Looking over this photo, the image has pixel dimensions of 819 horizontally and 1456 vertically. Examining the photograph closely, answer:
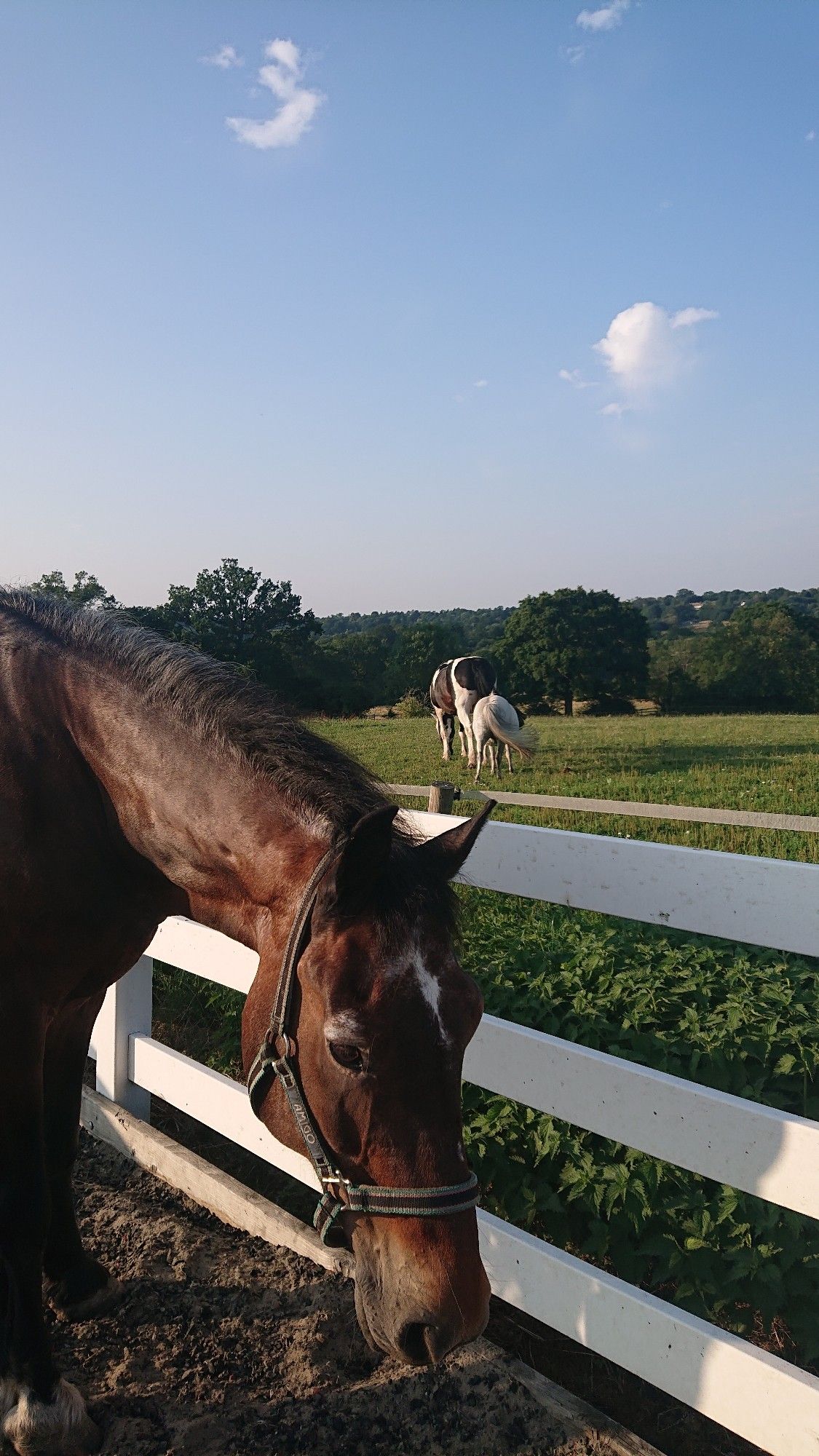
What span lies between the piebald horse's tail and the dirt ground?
11406 millimetres

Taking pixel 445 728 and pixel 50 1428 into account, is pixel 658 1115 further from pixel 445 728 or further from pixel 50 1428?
pixel 445 728

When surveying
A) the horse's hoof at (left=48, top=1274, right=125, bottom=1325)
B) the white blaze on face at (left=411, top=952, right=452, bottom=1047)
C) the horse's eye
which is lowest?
the horse's hoof at (left=48, top=1274, right=125, bottom=1325)

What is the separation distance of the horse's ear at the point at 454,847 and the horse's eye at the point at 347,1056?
382mm

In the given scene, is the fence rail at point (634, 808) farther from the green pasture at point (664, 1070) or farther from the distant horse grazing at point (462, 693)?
the distant horse grazing at point (462, 693)

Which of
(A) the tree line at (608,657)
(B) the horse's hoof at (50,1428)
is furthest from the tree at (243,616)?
(A) the tree line at (608,657)

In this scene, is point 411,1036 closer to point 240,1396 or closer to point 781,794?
point 240,1396

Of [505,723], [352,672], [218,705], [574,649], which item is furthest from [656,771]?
[574,649]

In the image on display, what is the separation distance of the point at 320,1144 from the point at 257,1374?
3.80 ft

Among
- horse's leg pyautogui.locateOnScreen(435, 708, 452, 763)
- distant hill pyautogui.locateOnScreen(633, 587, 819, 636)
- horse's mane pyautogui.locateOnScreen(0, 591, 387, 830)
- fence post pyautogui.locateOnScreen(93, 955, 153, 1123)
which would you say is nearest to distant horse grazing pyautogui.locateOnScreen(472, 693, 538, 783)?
horse's leg pyautogui.locateOnScreen(435, 708, 452, 763)

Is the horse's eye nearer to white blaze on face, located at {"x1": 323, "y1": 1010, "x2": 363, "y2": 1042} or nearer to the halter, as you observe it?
white blaze on face, located at {"x1": 323, "y1": 1010, "x2": 363, "y2": 1042}

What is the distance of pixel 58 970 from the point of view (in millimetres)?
2094

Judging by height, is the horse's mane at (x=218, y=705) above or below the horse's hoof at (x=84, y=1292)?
above

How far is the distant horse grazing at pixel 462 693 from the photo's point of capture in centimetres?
1608

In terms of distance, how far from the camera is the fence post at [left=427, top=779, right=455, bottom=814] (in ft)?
13.2
